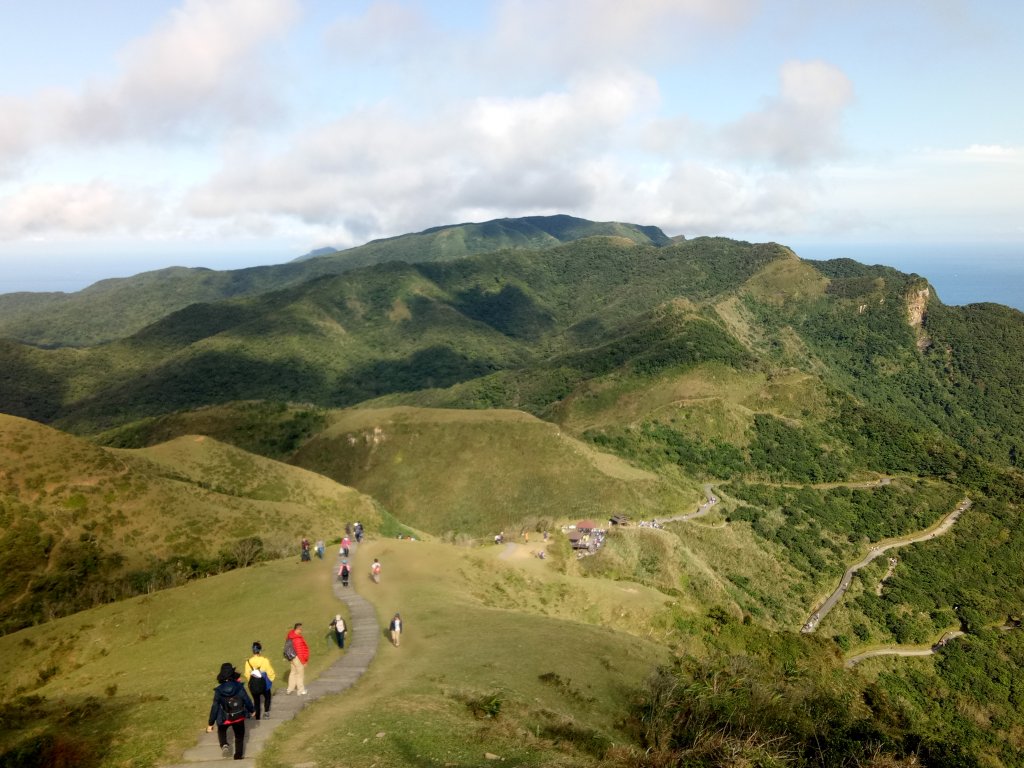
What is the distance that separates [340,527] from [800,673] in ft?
140

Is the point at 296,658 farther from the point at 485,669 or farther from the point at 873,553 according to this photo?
the point at 873,553

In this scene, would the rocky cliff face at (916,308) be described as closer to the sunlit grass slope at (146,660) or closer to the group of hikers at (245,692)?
the sunlit grass slope at (146,660)

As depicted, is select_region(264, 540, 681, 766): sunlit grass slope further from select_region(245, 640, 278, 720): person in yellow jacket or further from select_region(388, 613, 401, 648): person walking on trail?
select_region(245, 640, 278, 720): person in yellow jacket

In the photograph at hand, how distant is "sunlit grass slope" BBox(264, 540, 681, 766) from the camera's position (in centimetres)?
1659

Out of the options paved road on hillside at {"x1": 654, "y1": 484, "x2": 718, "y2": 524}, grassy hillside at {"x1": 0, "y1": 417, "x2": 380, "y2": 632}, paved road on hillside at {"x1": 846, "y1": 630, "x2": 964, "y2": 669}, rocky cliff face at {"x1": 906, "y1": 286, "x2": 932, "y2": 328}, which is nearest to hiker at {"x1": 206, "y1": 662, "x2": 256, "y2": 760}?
grassy hillside at {"x1": 0, "y1": 417, "x2": 380, "y2": 632}

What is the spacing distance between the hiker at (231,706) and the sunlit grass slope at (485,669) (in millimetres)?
1026

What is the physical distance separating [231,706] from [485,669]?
10838 mm

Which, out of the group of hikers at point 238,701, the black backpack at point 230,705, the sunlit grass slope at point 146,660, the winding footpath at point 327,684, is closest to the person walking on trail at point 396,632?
the winding footpath at point 327,684

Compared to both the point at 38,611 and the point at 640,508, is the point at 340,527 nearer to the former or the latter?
the point at 38,611

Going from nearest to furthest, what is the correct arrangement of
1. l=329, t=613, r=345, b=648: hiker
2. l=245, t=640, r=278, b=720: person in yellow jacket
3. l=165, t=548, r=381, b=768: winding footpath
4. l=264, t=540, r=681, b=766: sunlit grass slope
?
l=165, t=548, r=381, b=768: winding footpath → l=264, t=540, r=681, b=766: sunlit grass slope → l=245, t=640, r=278, b=720: person in yellow jacket → l=329, t=613, r=345, b=648: hiker

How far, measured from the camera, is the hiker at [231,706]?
50.0 ft

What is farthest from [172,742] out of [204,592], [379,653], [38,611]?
[38,611]

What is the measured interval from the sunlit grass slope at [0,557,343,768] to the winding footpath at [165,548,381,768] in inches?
19.4

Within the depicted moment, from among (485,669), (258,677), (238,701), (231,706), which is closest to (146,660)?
(258,677)
